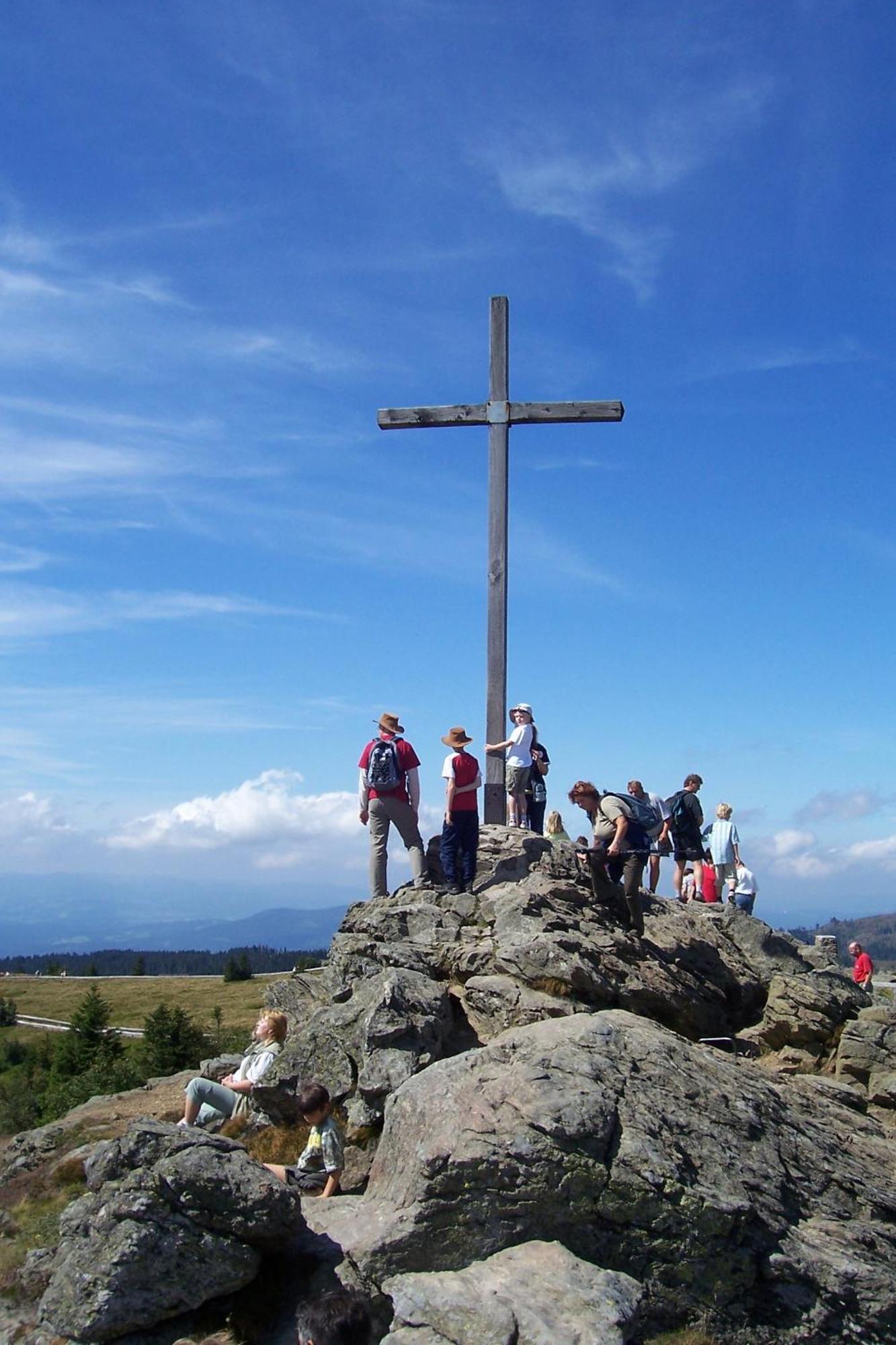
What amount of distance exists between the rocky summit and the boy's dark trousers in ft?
12.0

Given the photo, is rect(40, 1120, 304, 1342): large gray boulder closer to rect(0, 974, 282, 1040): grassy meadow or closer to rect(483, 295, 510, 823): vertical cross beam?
rect(483, 295, 510, 823): vertical cross beam

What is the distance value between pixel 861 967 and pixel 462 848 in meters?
12.1

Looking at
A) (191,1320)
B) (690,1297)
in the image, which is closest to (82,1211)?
(191,1320)

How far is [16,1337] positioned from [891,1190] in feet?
29.2

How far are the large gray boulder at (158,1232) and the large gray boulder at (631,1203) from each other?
904 mm

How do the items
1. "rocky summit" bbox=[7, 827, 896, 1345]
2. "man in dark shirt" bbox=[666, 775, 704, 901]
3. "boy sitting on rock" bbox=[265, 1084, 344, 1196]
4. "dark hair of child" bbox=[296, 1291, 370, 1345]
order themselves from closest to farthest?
"dark hair of child" bbox=[296, 1291, 370, 1345] < "rocky summit" bbox=[7, 827, 896, 1345] < "boy sitting on rock" bbox=[265, 1084, 344, 1196] < "man in dark shirt" bbox=[666, 775, 704, 901]

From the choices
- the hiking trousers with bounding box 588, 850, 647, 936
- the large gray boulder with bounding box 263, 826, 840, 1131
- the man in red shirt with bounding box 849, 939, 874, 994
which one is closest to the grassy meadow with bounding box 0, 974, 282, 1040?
the man in red shirt with bounding box 849, 939, 874, 994

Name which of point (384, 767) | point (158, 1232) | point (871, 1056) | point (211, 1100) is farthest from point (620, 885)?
point (158, 1232)

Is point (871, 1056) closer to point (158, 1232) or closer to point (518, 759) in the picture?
point (518, 759)

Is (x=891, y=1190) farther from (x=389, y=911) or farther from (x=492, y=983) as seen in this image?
(x=389, y=911)

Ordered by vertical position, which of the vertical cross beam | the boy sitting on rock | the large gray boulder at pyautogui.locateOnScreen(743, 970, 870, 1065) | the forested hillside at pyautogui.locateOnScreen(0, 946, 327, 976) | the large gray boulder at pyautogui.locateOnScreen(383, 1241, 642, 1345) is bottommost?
the forested hillside at pyautogui.locateOnScreen(0, 946, 327, 976)

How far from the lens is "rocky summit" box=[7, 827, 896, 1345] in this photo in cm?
880

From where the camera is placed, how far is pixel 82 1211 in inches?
368

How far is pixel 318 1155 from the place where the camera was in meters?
11.1
